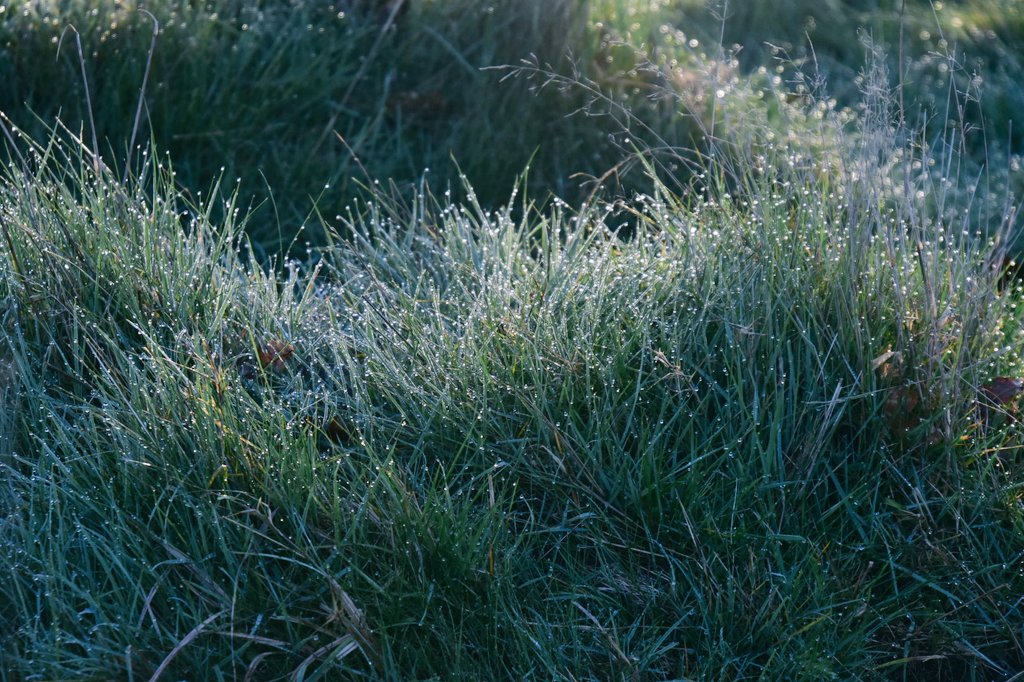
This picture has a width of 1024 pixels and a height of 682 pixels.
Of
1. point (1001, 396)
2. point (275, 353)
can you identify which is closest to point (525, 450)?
point (275, 353)

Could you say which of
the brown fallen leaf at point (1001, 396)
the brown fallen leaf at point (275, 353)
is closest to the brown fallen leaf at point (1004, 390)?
the brown fallen leaf at point (1001, 396)

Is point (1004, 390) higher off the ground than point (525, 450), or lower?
higher

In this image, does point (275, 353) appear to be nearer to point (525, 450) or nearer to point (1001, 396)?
point (525, 450)

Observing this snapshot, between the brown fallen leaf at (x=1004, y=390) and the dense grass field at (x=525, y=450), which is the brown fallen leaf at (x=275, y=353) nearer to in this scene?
the dense grass field at (x=525, y=450)

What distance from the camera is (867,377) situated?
99.0 inches

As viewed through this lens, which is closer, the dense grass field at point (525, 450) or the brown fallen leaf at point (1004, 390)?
the dense grass field at point (525, 450)

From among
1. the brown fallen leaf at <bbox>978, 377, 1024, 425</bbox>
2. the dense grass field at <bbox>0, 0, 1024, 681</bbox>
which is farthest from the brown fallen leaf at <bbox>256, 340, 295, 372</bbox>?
the brown fallen leaf at <bbox>978, 377, 1024, 425</bbox>

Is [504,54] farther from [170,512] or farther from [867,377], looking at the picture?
[170,512]

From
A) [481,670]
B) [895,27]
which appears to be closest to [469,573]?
[481,670]

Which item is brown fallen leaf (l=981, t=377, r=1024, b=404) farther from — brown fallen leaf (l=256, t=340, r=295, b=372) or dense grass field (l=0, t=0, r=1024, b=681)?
brown fallen leaf (l=256, t=340, r=295, b=372)

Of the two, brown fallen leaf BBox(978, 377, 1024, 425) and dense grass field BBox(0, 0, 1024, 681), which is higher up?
brown fallen leaf BBox(978, 377, 1024, 425)

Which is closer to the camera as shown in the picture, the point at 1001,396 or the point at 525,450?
the point at 525,450

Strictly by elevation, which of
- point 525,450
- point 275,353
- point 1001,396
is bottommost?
point 275,353

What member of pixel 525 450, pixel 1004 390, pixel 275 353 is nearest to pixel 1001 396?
pixel 1004 390
